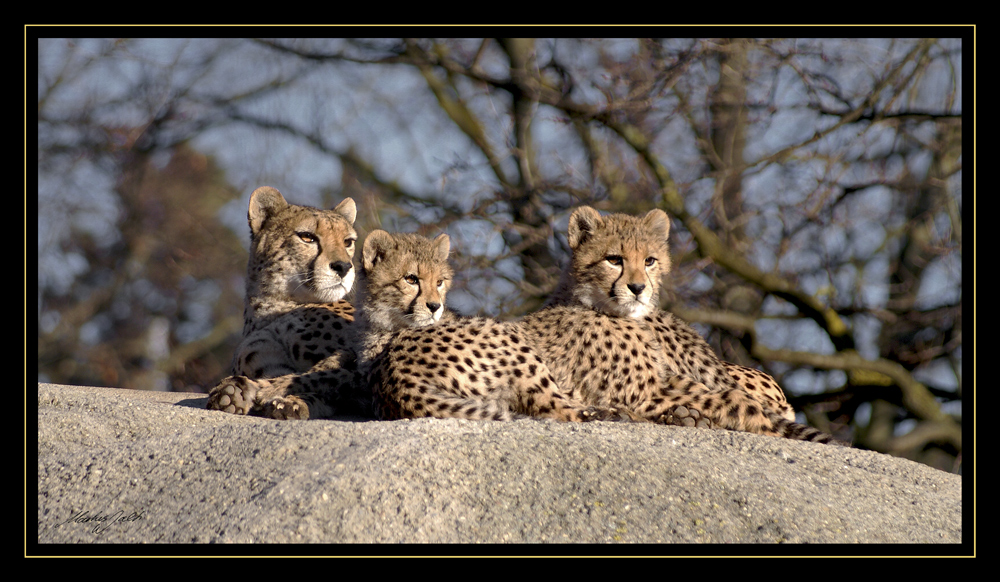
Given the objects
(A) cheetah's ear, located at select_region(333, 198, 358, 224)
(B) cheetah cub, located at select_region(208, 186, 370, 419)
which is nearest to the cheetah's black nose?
(B) cheetah cub, located at select_region(208, 186, 370, 419)

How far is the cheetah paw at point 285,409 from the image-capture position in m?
4.39

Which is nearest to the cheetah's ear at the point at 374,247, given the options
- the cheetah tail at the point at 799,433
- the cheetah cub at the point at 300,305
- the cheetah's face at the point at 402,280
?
the cheetah's face at the point at 402,280

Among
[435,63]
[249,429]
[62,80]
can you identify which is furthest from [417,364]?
[62,80]

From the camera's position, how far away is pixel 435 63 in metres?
9.56

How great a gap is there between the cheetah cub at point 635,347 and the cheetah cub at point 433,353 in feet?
0.59

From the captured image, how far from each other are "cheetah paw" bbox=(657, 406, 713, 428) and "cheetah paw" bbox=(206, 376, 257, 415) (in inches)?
78.5

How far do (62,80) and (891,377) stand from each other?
370 inches

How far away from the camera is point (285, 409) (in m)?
4.41

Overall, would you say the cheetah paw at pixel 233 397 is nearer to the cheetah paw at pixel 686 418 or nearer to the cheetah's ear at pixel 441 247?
the cheetah's ear at pixel 441 247

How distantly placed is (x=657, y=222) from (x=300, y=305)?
2244 millimetres

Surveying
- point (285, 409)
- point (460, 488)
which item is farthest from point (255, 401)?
point (460, 488)

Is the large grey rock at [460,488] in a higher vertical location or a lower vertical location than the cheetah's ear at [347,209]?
lower

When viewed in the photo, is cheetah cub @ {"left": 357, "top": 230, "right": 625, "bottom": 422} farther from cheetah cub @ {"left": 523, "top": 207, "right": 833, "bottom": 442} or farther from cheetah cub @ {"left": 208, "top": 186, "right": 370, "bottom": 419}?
cheetah cub @ {"left": 208, "top": 186, "right": 370, "bottom": 419}

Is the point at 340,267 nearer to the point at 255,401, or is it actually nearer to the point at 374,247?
the point at 374,247
